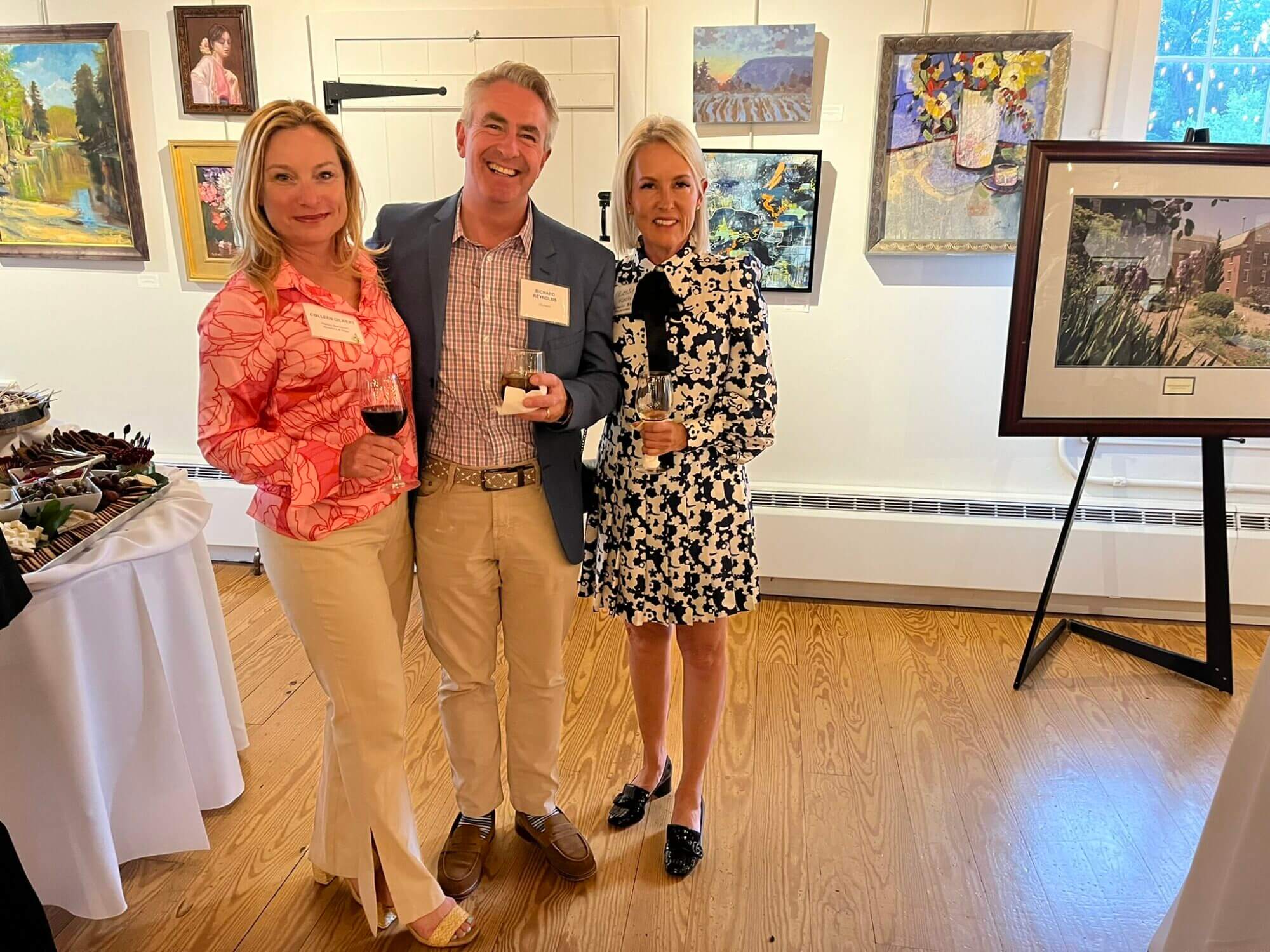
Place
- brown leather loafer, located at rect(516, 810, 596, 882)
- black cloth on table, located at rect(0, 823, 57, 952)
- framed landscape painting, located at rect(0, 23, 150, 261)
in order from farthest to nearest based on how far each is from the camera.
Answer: framed landscape painting, located at rect(0, 23, 150, 261) < brown leather loafer, located at rect(516, 810, 596, 882) < black cloth on table, located at rect(0, 823, 57, 952)

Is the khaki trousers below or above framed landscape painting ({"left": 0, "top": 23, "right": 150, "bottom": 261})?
below

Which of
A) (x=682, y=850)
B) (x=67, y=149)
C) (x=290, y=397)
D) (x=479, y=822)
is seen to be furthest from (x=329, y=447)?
(x=67, y=149)

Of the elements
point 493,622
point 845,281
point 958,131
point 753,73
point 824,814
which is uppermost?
point 753,73

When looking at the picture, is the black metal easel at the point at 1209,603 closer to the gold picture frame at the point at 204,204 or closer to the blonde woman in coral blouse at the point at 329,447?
the blonde woman in coral blouse at the point at 329,447

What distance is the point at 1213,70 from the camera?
3055 mm

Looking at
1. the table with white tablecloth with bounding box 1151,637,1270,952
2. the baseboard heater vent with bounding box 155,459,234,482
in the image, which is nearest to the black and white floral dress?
the table with white tablecloth with bounding box 1151,637,1270,952

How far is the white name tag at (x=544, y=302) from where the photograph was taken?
1.62 metres

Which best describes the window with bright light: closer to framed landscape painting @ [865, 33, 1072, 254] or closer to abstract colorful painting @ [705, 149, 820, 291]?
framed landscape painting @ [865, 33, 1072, 254]

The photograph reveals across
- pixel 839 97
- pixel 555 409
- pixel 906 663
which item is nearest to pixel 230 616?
pixel 555 409

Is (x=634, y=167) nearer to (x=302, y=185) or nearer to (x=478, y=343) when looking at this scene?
(x=478, y=343)

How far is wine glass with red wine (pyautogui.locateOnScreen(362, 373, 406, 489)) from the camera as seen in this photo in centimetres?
141

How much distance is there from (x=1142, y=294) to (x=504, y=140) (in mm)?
2051

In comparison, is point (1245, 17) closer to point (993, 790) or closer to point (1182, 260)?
point (1182, 260)

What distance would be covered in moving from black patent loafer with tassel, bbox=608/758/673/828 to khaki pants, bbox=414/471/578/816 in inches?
8.2
